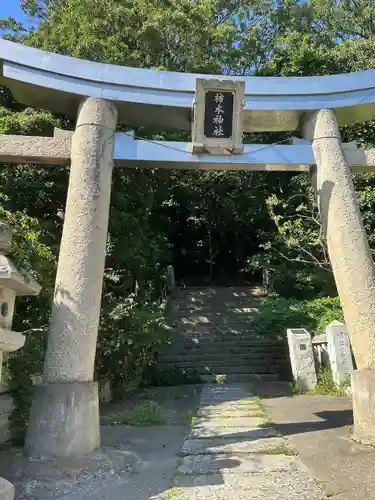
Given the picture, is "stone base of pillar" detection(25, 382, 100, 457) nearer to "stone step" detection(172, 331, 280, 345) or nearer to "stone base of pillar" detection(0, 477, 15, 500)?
"stone base of pillar" detection(0, 477, 15, 500)

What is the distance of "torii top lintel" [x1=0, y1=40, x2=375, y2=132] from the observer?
21.3 feet

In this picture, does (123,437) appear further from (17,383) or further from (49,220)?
(49,220)

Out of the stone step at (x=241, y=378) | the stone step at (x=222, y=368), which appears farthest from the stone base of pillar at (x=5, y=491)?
the stone step at (x=222, y=368)

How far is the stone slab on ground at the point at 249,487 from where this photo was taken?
3896 mm

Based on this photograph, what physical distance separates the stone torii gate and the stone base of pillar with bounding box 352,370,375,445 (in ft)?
0.04

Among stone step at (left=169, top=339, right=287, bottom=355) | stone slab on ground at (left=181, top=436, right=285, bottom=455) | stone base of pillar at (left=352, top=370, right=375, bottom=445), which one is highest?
stone step at (left=169, top=339, right=287, bottom=355)

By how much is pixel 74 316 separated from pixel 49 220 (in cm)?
605

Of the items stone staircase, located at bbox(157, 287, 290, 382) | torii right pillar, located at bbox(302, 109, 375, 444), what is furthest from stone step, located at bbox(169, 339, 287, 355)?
torii right pillar, located at bbox(302, 109, 375, 444)

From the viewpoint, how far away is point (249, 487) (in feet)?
13.5

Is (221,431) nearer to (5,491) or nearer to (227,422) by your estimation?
(227,422)

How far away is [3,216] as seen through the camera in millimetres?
6750

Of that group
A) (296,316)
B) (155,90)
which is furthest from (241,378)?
(155,90)

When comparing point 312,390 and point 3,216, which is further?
point 312,390

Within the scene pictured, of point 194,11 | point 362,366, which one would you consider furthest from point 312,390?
point 194,11
